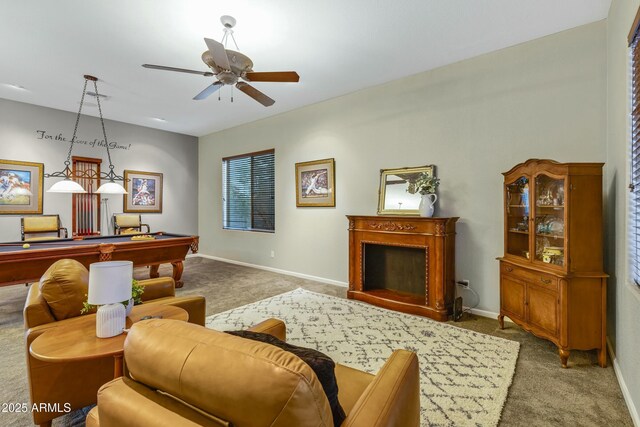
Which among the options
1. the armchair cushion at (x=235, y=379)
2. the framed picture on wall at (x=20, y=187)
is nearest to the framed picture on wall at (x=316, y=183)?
the armchair cushion at (x=235, y=379)

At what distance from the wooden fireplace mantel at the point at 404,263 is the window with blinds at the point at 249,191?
2.47m

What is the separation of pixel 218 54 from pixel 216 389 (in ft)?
8.46

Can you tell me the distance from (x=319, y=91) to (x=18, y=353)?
4.58 metres

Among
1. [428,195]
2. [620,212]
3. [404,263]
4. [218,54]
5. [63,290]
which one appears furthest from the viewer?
[404,263]

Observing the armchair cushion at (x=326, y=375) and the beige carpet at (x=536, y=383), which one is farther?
the beige carpet at (x=536, y=383)

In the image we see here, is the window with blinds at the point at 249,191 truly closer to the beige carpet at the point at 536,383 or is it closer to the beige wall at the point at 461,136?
the beige wall at the point at 461,136

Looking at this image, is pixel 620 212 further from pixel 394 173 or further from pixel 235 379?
pixel 235 379

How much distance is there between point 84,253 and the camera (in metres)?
3.81

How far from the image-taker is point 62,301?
73.8 inches

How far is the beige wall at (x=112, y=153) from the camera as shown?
209 inches

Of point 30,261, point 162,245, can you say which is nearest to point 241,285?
point 162,245

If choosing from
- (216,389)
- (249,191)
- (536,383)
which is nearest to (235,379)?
(216,389)

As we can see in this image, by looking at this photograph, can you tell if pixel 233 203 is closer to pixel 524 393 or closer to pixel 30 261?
pixel 30 261

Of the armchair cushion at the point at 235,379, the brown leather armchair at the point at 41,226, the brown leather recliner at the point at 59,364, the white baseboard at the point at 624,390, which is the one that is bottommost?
the white baseboard at the point at 624,390
